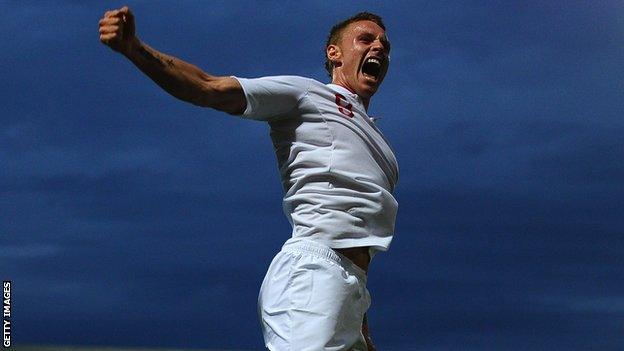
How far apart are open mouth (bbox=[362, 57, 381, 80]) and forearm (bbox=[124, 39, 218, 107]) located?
1.22 meters

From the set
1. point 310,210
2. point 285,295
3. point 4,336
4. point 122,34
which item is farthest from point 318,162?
point 4,336

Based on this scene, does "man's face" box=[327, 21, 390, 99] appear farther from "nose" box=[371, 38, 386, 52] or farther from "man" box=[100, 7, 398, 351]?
"man" box=[100, 7, 398, 351]

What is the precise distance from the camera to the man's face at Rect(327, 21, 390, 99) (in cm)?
513

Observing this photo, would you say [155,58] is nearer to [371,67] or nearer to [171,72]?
[171,72]

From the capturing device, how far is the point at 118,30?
3.85 metres

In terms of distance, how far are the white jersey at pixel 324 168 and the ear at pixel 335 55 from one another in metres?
0.44

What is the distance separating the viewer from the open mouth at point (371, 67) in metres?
5.13

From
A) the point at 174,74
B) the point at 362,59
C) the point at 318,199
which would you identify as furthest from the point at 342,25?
the point at 174,74

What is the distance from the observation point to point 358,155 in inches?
185

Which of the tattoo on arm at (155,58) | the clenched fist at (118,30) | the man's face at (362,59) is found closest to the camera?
the clenched fist at (118,30)

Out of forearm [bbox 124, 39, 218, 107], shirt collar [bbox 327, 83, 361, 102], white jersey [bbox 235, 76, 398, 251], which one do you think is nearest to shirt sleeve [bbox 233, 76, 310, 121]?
white jersey [bbox 235, 76, 398, 251]

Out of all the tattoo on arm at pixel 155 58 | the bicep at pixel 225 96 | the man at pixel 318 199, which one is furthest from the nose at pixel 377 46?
the tattoo on arm at pixel 155 58

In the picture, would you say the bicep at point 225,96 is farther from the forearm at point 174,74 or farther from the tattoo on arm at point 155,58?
the tattoo on arm at point 155,58

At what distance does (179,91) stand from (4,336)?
408cm
